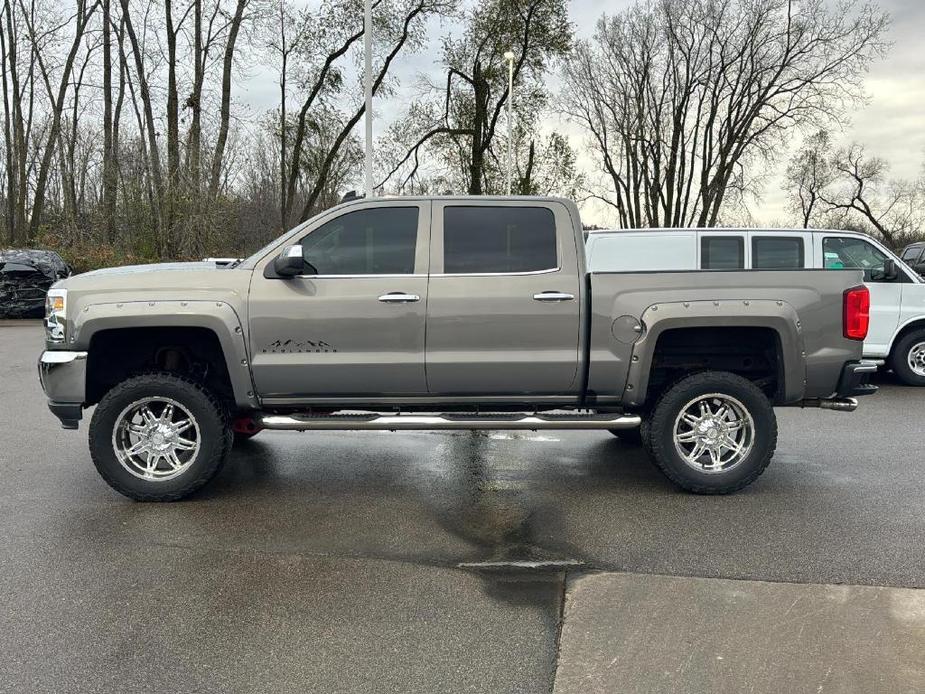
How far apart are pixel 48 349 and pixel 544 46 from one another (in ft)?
92.4

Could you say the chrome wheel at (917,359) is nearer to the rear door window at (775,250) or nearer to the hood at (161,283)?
the rear door window at (775,250)

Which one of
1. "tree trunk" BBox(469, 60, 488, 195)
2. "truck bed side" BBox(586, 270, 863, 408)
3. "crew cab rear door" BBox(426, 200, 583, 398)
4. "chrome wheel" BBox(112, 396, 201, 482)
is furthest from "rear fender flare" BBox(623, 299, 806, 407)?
"tree trunk" BBox(469, 60, 488, 195)

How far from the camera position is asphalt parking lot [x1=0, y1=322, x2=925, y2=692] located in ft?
11.1

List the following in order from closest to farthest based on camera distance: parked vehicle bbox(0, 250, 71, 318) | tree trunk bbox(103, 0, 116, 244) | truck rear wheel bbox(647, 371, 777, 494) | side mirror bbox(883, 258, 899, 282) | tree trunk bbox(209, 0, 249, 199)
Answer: truck rear wheel bbox(647, 371, 777, 494) → side mirror bbox(883, 258, 899, 282) → parked vehicle bbox(0, 250, 71, 318) → tree trunk bbox(209, 0, 249, 199) → tree trunk bbox(103, 0, 116, 244)

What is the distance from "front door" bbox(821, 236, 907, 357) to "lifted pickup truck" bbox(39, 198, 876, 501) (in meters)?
4.54

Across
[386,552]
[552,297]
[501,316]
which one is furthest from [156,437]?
[552,297]

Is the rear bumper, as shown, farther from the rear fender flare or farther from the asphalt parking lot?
the asphalt parking lot

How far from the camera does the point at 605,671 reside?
10.7 feet

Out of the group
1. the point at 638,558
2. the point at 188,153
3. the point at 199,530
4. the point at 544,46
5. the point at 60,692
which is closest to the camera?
the point at 60,692

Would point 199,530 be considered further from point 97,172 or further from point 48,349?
point 97,172

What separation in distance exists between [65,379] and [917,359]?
9.98 m

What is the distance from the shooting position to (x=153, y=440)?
18.3 feet

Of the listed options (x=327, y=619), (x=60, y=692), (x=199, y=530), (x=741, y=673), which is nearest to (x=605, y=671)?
(x=741, y=673)

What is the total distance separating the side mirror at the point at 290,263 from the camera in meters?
5.25
